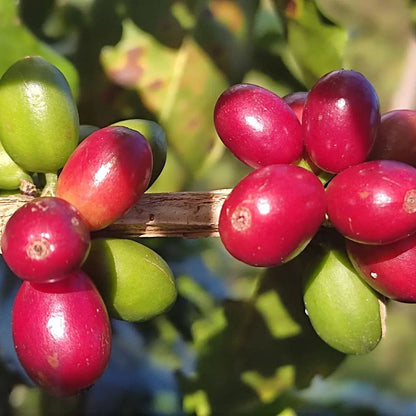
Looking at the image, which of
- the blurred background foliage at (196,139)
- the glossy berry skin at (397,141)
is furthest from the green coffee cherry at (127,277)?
the blurred background foliage at (196,139)

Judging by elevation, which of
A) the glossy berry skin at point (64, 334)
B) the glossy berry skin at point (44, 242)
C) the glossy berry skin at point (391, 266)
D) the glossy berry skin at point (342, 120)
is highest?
the glossy berry skin at point (342, 120)

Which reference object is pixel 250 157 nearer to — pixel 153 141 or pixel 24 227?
pixel 153 141

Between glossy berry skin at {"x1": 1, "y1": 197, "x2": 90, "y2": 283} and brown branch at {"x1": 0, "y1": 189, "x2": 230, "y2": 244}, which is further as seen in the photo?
brown branch at {"x1": 0, "y1": 189, "x2": 230, "y2": 244}

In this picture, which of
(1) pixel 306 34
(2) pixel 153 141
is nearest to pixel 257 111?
(2) pixel 153 141

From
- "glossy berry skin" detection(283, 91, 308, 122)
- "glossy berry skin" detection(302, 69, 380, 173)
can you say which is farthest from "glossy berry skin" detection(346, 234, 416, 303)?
"glossy berry skin" detection(283, 91, 308, 122)

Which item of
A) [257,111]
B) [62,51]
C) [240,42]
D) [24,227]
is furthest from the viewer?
[240,42]

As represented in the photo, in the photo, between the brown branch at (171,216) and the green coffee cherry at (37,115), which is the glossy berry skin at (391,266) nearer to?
the brown branch at (171,216)

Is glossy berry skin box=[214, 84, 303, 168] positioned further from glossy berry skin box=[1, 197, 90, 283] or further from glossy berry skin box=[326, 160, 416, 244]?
glossy berry skin box=[1, 197, 90, 283]

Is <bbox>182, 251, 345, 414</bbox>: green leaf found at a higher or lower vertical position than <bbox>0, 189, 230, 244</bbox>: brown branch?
lower
